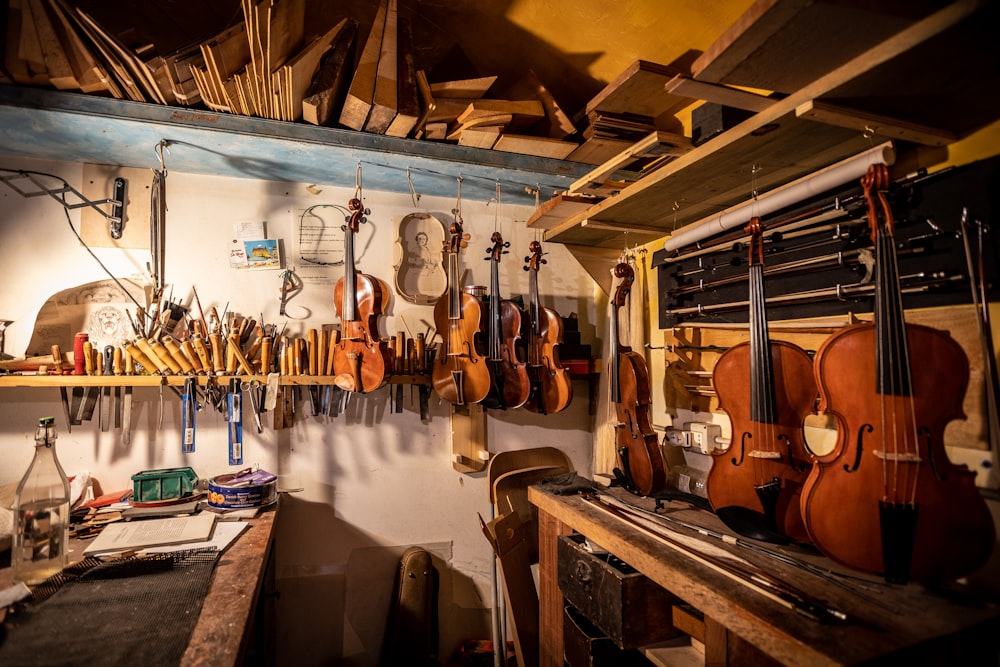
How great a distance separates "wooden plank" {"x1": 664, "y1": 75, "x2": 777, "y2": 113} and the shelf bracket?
8.82 feet

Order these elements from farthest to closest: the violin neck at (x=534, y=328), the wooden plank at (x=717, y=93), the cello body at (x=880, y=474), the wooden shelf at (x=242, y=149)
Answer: the violin neck at (x=534, y=328) < the wooden shelf at (x=242, y=149) < the wooden plank at (x=717, y=93) < the cello body at (x=880, y=474)

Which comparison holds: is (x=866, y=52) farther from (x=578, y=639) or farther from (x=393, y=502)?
(x=393, y=502)

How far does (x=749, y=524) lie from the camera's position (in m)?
1.71

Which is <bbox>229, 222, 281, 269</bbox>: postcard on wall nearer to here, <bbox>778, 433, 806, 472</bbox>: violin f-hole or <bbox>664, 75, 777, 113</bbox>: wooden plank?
<bbox>664, 75, 777, 113</bbox>: wooden plank

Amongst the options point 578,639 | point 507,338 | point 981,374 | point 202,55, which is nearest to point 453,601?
point 578,639

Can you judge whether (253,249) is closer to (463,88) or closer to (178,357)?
(178,357)

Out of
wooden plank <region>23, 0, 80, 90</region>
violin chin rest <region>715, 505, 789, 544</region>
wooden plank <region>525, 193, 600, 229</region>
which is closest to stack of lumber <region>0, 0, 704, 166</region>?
wooden plank <region>23, 0, 80, 90</region>

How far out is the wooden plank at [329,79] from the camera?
7.16ft

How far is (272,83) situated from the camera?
6.81 feet

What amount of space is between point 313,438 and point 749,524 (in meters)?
2.18

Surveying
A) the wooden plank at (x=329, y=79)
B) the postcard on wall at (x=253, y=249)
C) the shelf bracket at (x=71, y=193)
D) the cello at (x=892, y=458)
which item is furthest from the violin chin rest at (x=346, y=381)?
the cello at (x=892, y=458)

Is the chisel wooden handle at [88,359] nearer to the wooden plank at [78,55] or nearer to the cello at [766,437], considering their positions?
the wooden plank at [78,55]

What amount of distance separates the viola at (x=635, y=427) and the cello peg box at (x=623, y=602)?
440 mm

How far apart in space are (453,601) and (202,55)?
120 inches
